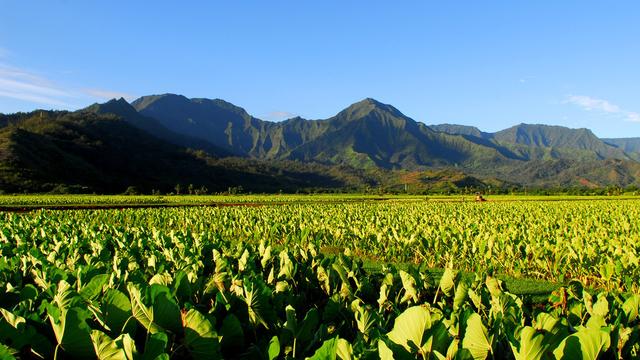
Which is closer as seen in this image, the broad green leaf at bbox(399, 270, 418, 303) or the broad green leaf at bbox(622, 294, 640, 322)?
the broad green leaf at bbox(622, 294, 640, 322)

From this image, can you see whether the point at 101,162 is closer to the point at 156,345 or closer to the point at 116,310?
the point at 116,310

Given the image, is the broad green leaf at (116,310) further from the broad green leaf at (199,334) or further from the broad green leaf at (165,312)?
the broad green leaf at (199,334)

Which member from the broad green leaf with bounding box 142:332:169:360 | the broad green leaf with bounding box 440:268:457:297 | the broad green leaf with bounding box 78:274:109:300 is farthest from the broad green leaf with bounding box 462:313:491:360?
the broad green leaf with bounding box 78:274:109:300

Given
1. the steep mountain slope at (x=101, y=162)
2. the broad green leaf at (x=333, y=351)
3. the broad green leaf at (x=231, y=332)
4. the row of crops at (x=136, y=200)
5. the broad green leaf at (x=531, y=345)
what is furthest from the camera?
the steep mountain slope at (x=101, y=162)

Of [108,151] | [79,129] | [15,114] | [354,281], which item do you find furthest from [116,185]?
[354,281]

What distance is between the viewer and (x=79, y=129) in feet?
347

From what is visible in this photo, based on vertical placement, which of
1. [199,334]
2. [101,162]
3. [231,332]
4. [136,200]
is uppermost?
[101,162]

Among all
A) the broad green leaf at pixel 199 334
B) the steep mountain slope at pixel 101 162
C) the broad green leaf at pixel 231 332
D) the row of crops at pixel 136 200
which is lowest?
the row of crops at pixel 136 200

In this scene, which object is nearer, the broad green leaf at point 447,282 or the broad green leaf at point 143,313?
the broad green leaf at point 143,313

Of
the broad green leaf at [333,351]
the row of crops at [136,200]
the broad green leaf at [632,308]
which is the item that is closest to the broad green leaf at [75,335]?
the broad green leaf at [333,351]

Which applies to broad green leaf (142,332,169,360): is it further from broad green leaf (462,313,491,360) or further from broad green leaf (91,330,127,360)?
broad green leaf (462,313,491,360)

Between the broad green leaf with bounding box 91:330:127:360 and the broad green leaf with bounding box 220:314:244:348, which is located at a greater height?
the broad green leaf with bounding box 91:330:127:360

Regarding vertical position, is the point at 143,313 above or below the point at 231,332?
above

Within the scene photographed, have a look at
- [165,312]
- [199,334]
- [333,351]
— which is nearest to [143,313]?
[165,312]
